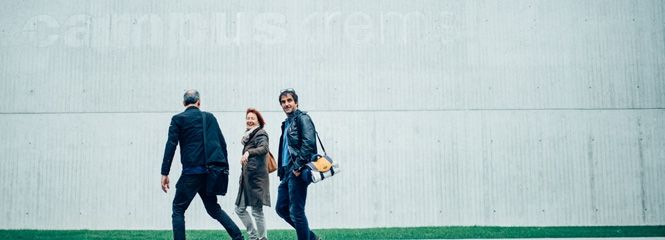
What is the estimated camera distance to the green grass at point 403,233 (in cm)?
689

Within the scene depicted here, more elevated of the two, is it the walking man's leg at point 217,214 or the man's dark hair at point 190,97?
the man's dark hair at point 190,97

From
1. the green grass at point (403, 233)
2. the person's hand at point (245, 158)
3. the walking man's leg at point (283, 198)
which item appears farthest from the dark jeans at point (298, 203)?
the green grass at point (403, 233)

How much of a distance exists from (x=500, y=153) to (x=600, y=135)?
143 centimetres

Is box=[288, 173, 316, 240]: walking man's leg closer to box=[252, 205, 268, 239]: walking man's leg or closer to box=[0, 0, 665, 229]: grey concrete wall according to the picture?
box=[252, 205, 268, 239]: walking man's leg

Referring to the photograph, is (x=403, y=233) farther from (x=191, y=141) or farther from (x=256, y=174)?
(x=191, y=141)

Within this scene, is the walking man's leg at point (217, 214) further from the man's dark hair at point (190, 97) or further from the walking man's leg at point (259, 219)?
the man's dark hair at point (190, 97)

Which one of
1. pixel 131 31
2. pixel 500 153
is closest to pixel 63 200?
pixel 131 31

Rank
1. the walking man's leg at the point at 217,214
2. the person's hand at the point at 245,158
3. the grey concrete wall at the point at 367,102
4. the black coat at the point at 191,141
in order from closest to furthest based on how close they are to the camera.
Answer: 1. the black coat at the point at 191,141
2. the walking man's leg at the point at 217,214
3. the person's hand at the point at 245,158
4. the grey concrete wall at the point at 367,102

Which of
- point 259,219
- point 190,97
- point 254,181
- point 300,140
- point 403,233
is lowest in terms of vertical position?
point 403,233

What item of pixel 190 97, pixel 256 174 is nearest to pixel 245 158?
pixel 256 174

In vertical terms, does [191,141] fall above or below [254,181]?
above

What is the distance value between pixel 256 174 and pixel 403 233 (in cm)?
244

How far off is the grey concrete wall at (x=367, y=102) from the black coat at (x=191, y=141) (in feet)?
9.21

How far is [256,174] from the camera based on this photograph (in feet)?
18.4
